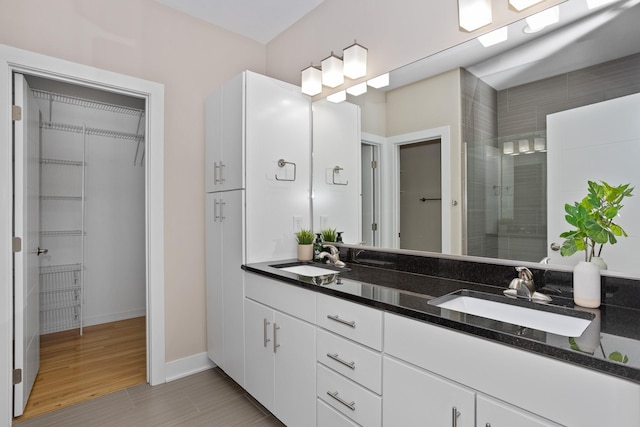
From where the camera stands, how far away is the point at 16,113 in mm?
2020

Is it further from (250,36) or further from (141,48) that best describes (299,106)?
(141,48)

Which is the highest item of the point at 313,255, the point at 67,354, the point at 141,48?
the point at 141,48

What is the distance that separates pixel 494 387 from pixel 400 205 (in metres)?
1.20

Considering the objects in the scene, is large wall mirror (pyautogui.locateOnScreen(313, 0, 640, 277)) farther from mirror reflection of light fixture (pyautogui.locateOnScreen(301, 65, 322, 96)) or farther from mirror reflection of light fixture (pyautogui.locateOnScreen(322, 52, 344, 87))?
mirror reflection of light fixture (pyautogui.locateOnScreen(301, 65, 322, 96))

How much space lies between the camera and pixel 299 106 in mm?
2473

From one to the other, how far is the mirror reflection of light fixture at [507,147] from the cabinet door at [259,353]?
4.78 ft

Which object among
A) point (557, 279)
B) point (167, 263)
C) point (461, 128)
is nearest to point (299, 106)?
point (461, 128)

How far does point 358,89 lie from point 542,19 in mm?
1057

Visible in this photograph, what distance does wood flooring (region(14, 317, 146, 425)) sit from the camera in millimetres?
2307

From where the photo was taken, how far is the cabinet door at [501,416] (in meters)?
0.90

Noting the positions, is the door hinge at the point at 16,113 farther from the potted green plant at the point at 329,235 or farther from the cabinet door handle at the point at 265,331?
the potted green plant at the point at 329,235

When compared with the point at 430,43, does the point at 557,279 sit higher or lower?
lower

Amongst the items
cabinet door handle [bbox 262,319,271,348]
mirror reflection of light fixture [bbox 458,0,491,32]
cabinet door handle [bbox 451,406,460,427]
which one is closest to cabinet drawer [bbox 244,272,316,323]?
cabinet door handle [bbox 262,319,271,348]

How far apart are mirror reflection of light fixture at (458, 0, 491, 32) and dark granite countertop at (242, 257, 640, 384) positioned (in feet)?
3.82
